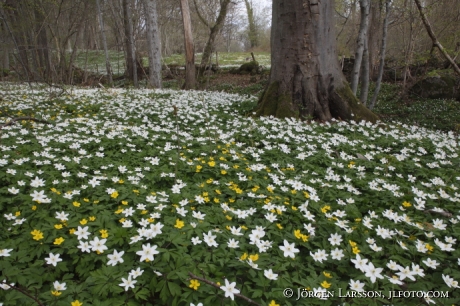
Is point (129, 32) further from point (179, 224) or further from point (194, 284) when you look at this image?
point (194, 284)

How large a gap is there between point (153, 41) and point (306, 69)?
784 centimetres

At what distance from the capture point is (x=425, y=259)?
2320 mm

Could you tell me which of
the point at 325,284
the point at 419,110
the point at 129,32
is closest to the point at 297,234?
the point at 325,284

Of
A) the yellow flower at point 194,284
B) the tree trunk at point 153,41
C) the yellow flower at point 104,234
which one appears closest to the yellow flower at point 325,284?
the yellow flower at point 194,284

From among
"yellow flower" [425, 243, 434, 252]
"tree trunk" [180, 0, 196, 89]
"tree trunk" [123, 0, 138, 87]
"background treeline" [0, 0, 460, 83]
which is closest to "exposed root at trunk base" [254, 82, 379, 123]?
"background treeline" [0, 0, 460, 83]

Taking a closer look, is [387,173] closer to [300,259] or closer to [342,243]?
[342,243]

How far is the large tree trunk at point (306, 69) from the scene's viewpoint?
6.09 m

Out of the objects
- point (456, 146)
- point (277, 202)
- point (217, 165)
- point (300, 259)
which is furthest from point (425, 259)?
point (456, 146)

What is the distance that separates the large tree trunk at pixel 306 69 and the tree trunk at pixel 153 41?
6.78 m

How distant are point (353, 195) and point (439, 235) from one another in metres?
0.91

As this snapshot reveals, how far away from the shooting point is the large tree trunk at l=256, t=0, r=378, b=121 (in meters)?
6.09

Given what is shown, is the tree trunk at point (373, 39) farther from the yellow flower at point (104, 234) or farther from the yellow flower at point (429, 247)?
the yellow flower at point (104, 234)

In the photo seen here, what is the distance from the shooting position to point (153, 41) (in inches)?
463

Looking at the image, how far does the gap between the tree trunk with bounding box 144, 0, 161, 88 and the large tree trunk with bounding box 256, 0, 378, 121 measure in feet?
22.2
